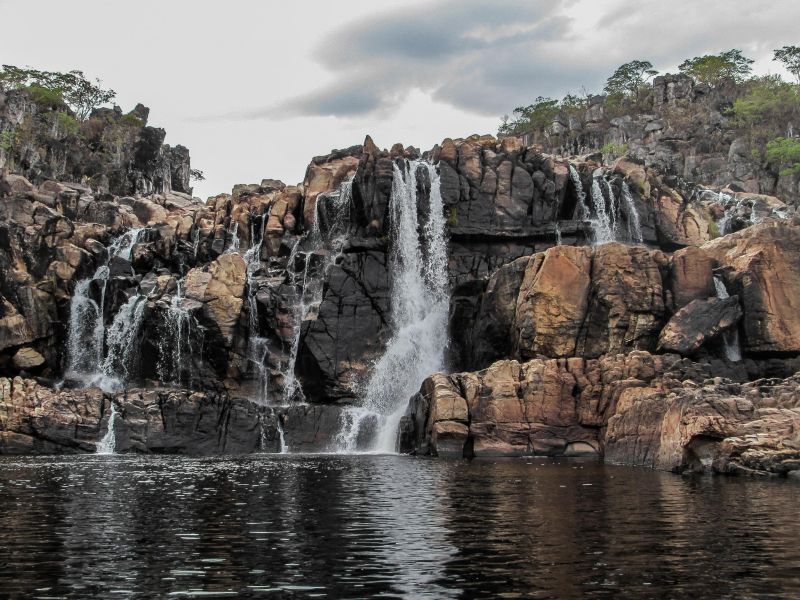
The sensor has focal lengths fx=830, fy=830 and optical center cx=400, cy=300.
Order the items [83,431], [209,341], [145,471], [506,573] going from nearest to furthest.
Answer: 1. [506,573]
2. [145,471]
3. [83,431]
4. [209,341]

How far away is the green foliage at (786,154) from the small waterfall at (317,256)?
5814 centimetres

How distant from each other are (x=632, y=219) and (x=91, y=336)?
41.9 metres

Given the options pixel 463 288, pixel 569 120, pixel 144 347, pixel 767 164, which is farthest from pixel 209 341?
pixel 569 120

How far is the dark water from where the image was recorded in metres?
12.6

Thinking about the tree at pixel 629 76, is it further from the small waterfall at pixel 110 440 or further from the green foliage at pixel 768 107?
the small waterfall at pixel 110 440

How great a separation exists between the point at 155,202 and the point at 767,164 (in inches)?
2931

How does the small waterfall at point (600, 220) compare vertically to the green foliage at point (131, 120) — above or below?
below

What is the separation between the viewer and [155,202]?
3696 inches

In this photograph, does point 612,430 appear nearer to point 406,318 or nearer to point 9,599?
point 406,318

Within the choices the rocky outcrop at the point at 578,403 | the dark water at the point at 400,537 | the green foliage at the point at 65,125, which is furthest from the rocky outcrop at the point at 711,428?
the green foliage at the point at 65,125

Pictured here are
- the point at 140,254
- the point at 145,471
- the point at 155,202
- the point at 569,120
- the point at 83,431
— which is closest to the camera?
the point at 145,471

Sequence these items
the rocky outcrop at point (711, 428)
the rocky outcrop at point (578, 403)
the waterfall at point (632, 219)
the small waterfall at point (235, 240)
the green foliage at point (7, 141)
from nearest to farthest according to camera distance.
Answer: the rocky outcrop at point (711, 428) < the rocky outcrop at point (578, 403) < the waterfall at point (632, 219) < the small waterfall at point (235, 240) < the green foliage at point (7, 141)

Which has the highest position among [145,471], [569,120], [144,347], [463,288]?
[569,120]

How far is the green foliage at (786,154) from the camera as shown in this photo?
321ft
